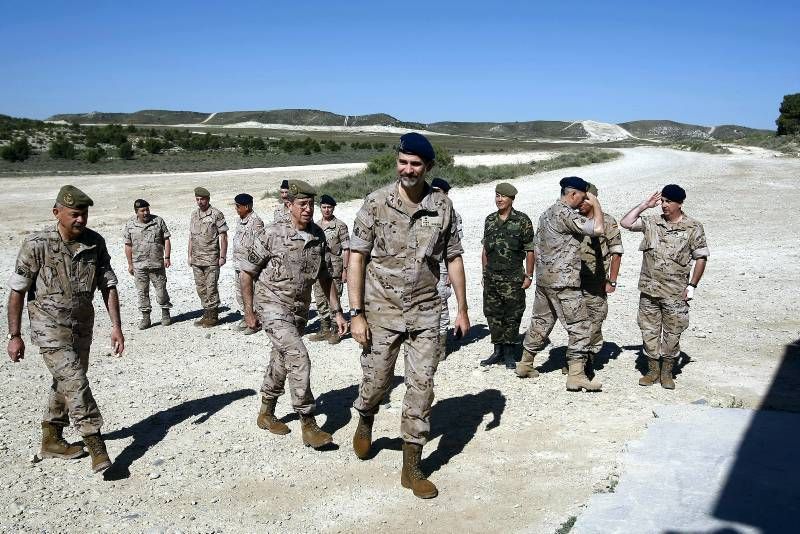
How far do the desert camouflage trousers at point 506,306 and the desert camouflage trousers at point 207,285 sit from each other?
447 cm

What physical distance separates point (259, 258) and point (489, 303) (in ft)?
10.3

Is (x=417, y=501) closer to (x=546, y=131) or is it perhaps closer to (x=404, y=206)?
(x=404, y=206)

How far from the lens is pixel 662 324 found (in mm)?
7055

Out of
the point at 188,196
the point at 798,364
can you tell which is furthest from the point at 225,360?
the point at 188,196

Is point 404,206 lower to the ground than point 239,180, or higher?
higher

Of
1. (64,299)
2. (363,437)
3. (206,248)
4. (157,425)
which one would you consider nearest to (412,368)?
(363,437)

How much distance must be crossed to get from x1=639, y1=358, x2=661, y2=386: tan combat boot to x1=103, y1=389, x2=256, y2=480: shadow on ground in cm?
405

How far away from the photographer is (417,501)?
485 cm

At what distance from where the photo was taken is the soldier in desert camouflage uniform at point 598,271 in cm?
741

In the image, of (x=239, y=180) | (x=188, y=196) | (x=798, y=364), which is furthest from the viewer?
(x=239, y=180)

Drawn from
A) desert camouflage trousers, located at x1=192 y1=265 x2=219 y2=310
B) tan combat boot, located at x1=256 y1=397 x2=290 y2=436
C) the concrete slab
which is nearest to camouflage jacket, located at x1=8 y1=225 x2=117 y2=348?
tan combat boot, located at x1=256 y1=397 x2=290 y2=436

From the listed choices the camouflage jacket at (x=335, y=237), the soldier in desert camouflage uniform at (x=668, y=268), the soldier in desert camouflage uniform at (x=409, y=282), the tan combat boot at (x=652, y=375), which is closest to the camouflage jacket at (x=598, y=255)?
the soldier in desert camouflage uniform at (x=668, y=268)

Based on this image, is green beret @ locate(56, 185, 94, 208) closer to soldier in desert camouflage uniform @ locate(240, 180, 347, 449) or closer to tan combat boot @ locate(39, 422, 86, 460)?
soldier in desert camouflage uniform @ locate(240, 180, 347, 449)

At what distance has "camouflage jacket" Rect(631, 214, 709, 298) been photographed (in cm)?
683
